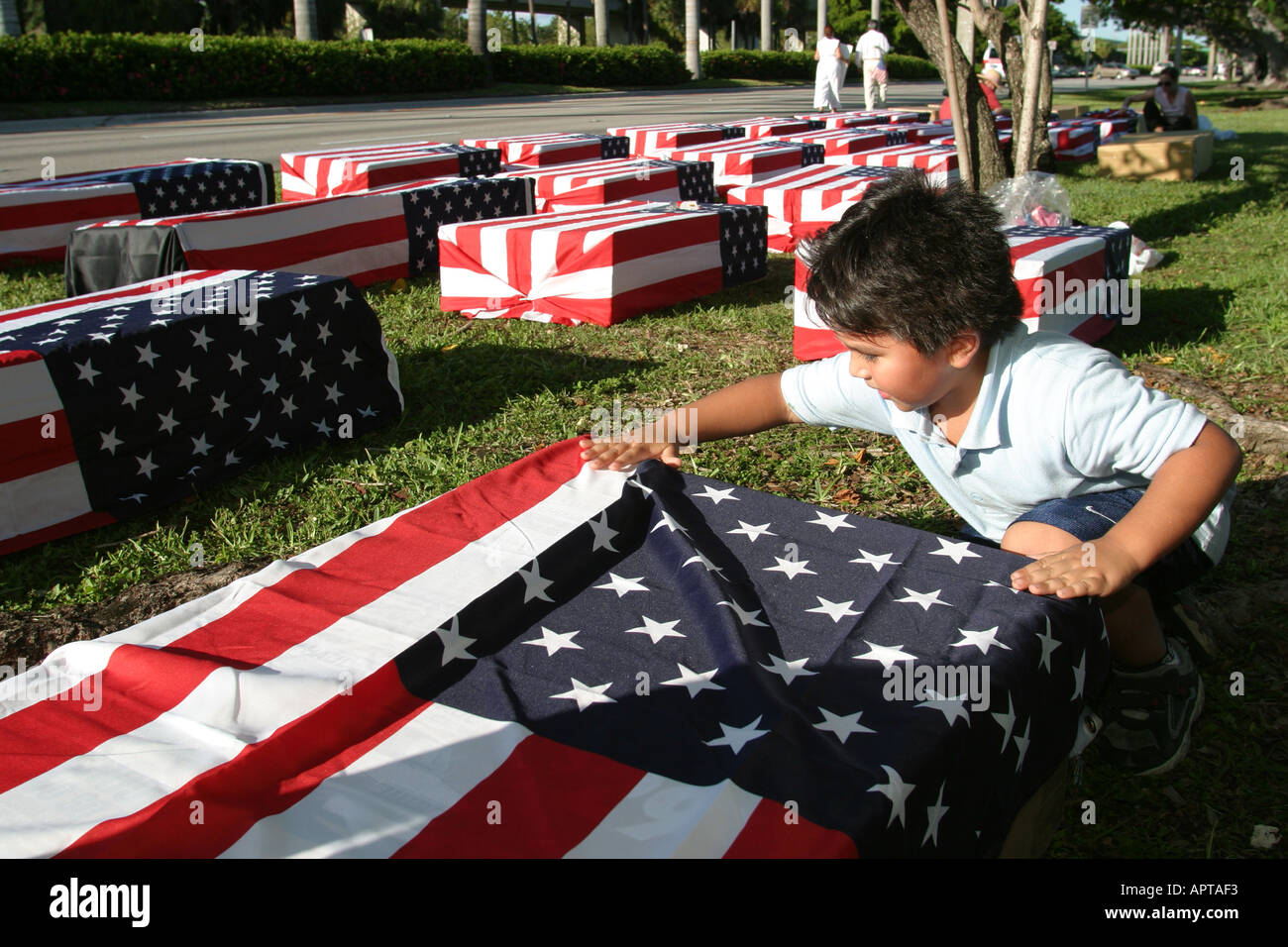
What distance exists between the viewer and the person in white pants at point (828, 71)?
61.5ft

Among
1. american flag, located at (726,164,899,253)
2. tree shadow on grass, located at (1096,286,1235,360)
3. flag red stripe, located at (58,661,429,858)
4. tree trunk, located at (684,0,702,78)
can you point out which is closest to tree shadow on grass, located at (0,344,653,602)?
flag red stripe, located at (58,661,429,858)

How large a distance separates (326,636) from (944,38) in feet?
23.3

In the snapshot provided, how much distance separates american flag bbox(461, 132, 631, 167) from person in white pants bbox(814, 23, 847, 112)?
8.84 metres

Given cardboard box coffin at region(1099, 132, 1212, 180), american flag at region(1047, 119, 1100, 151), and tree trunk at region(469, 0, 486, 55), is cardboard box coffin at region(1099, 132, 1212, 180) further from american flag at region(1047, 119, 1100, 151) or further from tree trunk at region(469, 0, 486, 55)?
tree trunk at region(469, 0, 486, 55)

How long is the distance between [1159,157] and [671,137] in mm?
6006

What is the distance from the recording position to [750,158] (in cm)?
984

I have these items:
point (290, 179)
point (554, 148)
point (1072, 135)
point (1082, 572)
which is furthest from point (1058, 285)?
point (1072, 135)

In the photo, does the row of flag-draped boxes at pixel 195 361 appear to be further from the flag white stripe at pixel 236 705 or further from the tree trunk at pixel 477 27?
the tree trunk at pixel 477 27

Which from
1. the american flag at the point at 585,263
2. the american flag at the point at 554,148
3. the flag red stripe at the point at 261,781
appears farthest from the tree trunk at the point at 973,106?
the flag red stripe at the point at 261,781

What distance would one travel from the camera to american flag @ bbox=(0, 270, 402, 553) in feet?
11.6

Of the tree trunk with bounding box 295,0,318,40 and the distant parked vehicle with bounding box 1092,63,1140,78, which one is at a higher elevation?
the distant parked vehicle with bounding box 1092,63,1140,78

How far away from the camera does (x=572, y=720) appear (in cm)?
164

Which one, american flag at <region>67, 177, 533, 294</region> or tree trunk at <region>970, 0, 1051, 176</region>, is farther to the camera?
tree trunk at <region>970, 0, 1051, 176</region>

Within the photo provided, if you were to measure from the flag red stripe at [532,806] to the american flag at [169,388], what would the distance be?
9.07 feet
